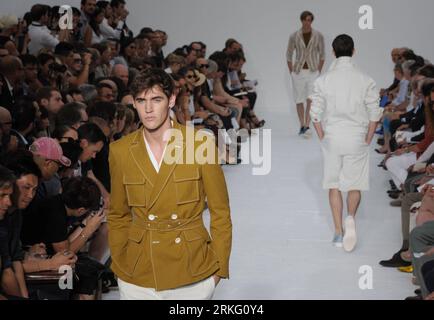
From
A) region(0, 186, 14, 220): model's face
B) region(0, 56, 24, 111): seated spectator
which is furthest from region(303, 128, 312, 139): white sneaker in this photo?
region(0, 186, 14, 220): model's face

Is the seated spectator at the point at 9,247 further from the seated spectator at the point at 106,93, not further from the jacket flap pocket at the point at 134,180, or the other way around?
the seated spectator at the point at 106,93

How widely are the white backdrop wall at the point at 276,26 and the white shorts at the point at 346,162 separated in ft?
24.6

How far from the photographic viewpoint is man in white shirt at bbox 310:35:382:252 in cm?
618

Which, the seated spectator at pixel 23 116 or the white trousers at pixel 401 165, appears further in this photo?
the white trousers at pixel 401 165

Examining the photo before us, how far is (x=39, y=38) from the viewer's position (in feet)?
29.6

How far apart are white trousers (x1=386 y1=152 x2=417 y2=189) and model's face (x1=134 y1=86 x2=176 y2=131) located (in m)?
4.39

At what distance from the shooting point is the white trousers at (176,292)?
10.7 feet

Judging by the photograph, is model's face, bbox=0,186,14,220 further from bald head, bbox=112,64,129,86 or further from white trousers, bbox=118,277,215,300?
bald head, bbox=112,64,129,86

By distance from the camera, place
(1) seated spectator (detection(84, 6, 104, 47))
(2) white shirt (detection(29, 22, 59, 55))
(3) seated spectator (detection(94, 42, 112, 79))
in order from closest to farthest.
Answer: (2) white shirt (detection(29, 22, 59, 55)), (3) seated spectator (detection(94, 42, 112, 79)), (1) seated spectator (detection(84, 6, 104, 47))

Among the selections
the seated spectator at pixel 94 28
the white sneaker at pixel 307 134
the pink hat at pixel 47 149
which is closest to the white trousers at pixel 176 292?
the pink hat at pixel 47 149

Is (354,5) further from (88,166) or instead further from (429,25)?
(88,166)

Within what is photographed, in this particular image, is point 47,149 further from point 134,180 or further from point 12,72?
point 12,72

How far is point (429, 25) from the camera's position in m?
13.7
